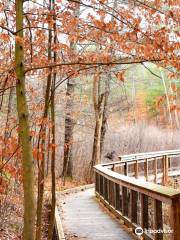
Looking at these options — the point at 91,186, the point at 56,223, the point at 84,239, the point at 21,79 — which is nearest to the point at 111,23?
the point at 21,79

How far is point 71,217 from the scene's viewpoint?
32.2 feet

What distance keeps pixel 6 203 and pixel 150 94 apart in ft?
102

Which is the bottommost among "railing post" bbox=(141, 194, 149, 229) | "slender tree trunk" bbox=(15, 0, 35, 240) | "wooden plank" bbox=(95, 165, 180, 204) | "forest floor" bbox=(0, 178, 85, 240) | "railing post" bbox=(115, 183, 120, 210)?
"forest floor" bbox=(0, 178, 85, 240)

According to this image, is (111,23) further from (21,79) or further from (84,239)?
(84,239)

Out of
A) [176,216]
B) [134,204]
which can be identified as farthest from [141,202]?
[176,216]

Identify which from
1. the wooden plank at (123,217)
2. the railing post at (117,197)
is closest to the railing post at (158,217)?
the wooden plank at (123,217)

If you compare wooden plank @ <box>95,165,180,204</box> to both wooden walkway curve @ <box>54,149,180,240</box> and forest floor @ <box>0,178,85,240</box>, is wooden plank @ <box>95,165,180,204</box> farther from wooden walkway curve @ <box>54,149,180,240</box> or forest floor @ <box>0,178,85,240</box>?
forest floor @ <box>0,178,85,240</box>

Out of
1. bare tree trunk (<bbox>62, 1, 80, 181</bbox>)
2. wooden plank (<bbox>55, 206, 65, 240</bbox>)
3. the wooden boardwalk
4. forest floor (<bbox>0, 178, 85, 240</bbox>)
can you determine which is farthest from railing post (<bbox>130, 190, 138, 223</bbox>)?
bare tree trunk (<bbox>62, 1, 80, 181</bbox>)

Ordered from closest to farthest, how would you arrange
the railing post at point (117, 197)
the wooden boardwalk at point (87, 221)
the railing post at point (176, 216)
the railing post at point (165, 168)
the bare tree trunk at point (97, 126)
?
1. the railing post at point (176, 216)
2. the wooden boardwalk at point (87, 221)
3. the railing post at point (117, 197)
4. the railing post at point (165, 168)
5. the bare tree trunk at point (97, 126)

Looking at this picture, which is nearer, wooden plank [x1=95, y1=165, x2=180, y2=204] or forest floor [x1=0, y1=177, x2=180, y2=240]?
wooden plank [x1=95, y1=165, x2=180, y2=204]

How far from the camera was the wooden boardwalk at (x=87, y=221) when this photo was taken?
7.75 meters

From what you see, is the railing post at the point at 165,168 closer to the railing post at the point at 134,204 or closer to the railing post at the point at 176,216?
the railing post at the point at 134,204

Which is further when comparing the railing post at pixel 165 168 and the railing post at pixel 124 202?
the railing post at pixel 165 168

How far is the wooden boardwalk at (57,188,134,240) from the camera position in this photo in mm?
7746
